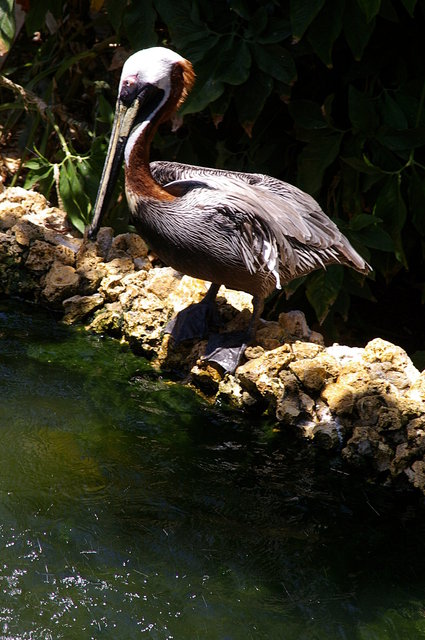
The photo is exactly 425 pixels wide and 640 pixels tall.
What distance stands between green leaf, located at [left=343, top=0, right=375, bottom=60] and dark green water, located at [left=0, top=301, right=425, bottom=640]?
5.45 feet

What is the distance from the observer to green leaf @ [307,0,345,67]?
346 centimetres

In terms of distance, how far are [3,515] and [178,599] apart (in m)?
0.57

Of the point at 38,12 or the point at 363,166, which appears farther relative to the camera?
the point at 38,12

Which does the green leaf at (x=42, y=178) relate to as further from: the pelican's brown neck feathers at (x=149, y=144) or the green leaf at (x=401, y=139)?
the green leaf at (x=401, y=139)

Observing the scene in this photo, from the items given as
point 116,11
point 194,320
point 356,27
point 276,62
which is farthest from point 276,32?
point 194,320

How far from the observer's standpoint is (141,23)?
3777 mm

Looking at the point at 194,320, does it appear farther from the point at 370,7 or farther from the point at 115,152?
the point at 370,7

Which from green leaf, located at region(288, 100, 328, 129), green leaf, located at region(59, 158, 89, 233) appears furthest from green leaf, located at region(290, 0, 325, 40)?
green leaf, located at region(59, 158, 89, 233)

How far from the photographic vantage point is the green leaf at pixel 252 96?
3.67 m

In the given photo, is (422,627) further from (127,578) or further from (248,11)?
(248,11)

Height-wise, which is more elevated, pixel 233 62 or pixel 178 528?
pixel 233 62

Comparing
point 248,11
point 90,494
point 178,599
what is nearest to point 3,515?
point 90,494

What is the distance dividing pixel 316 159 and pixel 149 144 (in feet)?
3.30

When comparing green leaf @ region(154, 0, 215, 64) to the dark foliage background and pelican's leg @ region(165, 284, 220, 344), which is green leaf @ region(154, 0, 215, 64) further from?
pelican's leg @ region(165, 284, 220, 344)
